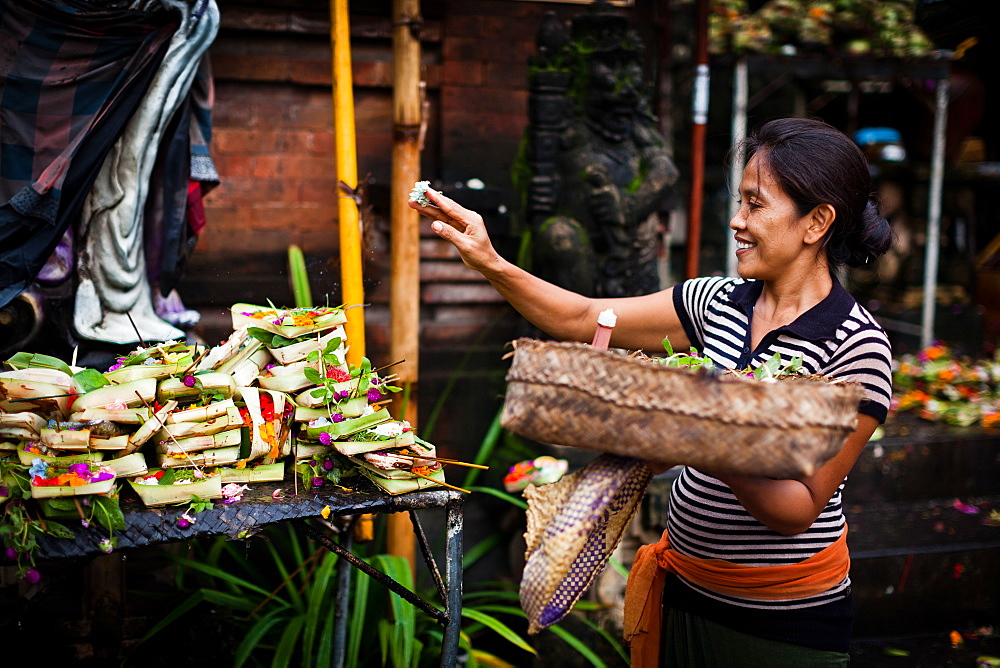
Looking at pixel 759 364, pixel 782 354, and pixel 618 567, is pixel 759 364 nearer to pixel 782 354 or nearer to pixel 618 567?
pixel 782 354

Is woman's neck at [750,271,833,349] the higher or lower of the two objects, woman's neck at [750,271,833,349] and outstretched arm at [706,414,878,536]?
the higher

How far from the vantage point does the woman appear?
1.57m

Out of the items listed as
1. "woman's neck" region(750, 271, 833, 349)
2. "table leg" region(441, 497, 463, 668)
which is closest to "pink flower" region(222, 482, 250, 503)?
"table leg" region(441, 497, 463, 668)

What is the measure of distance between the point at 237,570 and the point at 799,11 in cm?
431

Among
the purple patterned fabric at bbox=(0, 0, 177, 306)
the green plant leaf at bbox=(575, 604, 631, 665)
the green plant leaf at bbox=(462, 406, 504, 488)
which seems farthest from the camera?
the green plant leaf at bbox=(462, 406, 504, 488)

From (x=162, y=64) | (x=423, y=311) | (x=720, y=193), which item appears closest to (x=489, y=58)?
(x=423, y=311)

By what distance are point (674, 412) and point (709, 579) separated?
673 mm

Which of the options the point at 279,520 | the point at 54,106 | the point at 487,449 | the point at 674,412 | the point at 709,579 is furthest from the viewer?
the point at 487,449

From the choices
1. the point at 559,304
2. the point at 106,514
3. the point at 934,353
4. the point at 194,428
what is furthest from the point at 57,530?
the point at 934,353

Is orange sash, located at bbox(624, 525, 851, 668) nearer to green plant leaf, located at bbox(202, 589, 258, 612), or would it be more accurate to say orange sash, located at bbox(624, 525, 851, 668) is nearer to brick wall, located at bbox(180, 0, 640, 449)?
green plant leaf, located at bbox(202, 589, 258, 612)

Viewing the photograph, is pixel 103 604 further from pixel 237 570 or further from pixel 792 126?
pixel 792 126

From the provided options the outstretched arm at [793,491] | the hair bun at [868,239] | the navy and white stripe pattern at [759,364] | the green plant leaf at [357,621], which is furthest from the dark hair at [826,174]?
the green plant leaf at [357,621]

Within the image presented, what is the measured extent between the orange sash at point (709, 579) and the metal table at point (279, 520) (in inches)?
17.2

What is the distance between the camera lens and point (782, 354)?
5.28 feet
